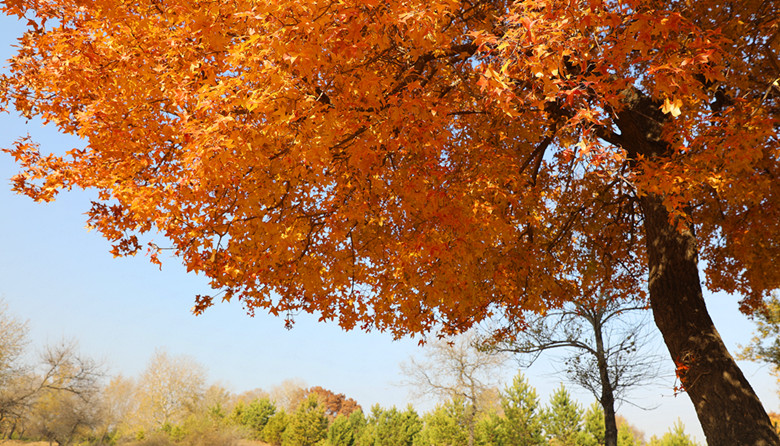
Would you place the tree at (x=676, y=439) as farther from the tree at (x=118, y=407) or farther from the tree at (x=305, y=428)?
the tree at (x=118, y=407)

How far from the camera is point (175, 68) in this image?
5.52m

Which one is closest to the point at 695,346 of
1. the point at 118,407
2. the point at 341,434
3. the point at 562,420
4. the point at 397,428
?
the point at 562,420

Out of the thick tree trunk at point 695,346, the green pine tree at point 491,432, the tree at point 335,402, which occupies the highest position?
the tree at point 335,402

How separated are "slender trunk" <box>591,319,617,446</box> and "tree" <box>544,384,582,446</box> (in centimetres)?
678

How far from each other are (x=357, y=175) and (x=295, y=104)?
1.76 meters

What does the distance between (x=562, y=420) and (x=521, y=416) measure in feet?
5.75

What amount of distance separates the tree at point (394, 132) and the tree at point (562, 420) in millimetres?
13658

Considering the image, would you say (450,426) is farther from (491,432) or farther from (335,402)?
(335,402)

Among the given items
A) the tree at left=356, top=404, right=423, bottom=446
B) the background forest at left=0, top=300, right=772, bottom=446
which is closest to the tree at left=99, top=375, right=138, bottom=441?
the background forest at left=0, top=300, right=772, bottom=446

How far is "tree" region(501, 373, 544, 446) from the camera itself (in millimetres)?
20922

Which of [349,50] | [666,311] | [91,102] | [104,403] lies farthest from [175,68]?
[104,403]

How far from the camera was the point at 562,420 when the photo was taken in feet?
66.9

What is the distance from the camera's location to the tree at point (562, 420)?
20.2 metres

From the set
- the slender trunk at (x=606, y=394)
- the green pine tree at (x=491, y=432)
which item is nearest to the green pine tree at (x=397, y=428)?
the green pine tree at (x=491, y=432)
